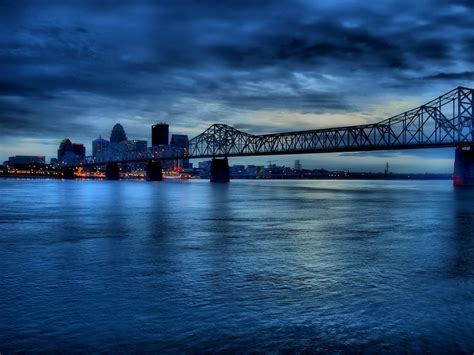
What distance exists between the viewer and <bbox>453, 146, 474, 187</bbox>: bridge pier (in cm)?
11244

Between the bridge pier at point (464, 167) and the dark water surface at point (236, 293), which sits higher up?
Answer: the bridge pier at point (464, 167)

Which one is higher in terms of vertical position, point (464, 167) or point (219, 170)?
point (464, 167)

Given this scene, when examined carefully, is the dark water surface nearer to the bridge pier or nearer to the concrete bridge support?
the bridge pier

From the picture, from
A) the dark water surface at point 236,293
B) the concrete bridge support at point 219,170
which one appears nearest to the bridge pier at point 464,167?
the concrete bridge support at point 219,170

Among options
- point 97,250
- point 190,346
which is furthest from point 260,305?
point 97,250

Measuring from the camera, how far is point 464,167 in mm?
115375

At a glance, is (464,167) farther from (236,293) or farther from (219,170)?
(236,293)

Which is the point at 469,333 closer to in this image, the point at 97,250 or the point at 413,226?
the point at 97,250

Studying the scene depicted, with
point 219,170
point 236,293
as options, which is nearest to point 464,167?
point 219,170

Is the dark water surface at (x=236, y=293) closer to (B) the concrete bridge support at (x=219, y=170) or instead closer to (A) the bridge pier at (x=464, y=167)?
(A) the bridge pier at (x=464, y=167)

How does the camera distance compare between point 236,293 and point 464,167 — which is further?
point 464,167

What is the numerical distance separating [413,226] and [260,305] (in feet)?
70.5

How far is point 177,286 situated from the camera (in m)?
12.8

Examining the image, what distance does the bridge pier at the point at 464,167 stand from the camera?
11244 centimetres
